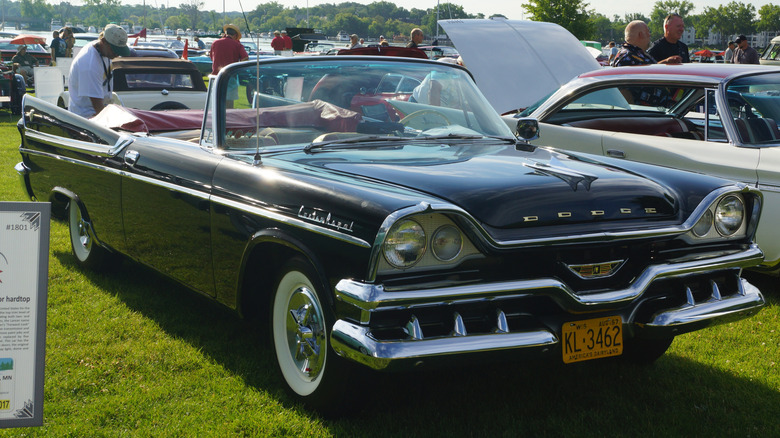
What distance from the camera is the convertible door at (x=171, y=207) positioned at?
12.7ft

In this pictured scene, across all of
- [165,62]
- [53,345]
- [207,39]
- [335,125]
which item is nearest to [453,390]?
[335,125]

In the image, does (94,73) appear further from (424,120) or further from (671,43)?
(671,43)

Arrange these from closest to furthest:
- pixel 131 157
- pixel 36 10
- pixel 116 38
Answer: pixel 131 157 < pixel 116 38 < pixel 36 10

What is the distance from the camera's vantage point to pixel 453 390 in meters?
3.66

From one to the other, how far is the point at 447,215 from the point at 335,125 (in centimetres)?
132

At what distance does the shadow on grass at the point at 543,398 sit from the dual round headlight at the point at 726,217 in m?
0.78

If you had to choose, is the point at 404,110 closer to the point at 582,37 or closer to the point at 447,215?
the point at 447,215

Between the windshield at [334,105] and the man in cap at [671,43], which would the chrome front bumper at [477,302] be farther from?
the man in cap at [671,43]

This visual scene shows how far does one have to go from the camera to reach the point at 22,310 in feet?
8.70

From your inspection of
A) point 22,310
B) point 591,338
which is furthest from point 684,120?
point 22,310

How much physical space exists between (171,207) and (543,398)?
6.85ft

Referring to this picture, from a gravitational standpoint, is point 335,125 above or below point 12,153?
above

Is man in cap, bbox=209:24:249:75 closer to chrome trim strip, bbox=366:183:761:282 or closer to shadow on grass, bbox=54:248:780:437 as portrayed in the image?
shadow on grass, bbox=54:248:780:437

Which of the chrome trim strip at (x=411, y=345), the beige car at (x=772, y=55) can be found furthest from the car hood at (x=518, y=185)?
the beige car at (x=772, y=55)
